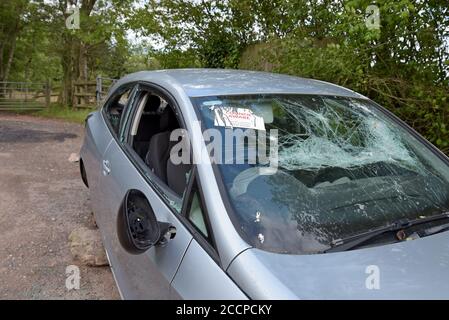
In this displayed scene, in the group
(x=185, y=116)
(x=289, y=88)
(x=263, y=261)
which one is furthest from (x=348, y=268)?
(x=289, y=88)

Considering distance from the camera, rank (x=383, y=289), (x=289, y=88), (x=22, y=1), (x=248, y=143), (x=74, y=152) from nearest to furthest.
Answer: (x=383, y=289) → (x=248, y=143) → (x=289, y=88) → (x=74, y=152) → (x=22, y=1)

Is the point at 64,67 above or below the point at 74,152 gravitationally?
above

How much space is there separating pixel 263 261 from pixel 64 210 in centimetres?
356

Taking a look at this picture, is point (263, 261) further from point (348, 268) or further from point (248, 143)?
point (248, 143)

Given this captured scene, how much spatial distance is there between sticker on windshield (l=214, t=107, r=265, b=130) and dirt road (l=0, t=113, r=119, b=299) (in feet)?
5.35

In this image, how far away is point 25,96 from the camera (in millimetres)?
15789

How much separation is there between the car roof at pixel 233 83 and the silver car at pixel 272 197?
0.6 inches

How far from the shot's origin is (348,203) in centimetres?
195

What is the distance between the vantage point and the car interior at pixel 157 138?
98.3 inches

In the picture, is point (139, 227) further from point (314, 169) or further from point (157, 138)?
point (157, 138)

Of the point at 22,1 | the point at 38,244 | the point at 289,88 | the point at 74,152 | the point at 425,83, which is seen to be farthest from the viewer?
the point at 22,1

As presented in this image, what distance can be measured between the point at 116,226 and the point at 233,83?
1148 mm

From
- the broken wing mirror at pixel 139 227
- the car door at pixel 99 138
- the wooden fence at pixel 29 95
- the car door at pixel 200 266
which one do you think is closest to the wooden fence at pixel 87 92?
the wooden fence at pixel 29 95

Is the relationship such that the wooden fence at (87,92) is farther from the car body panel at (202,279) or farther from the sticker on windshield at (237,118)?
the car body panel at (202,279)
